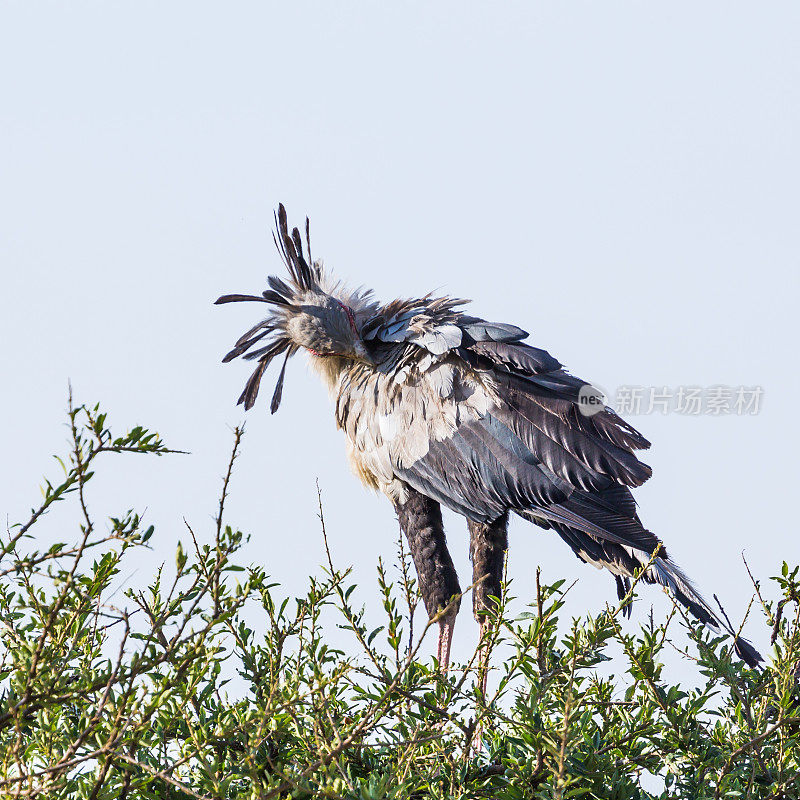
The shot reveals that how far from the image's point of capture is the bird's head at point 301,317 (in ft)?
18.8

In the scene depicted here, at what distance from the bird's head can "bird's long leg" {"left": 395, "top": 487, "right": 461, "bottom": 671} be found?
91 centimetres

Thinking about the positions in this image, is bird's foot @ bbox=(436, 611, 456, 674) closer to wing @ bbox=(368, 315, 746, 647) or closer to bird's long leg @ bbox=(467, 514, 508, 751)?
bird's long leg @ bbox=(467, 514, 508, 751)

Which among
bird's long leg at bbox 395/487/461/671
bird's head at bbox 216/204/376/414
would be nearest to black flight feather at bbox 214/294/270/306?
bird's head at bbox 216/204/376/414

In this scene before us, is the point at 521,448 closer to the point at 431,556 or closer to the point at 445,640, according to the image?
the point at 431,556

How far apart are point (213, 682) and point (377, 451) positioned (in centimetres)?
267

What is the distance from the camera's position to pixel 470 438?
16.9 ft

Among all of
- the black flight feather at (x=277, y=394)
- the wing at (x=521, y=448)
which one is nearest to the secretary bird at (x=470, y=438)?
the wing at (x=521, y=448)

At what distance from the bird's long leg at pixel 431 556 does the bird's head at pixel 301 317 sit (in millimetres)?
910

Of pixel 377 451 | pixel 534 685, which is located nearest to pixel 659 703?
pixel 534 685

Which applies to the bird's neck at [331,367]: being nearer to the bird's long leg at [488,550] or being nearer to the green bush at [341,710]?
the bird's long leg at [488,550]

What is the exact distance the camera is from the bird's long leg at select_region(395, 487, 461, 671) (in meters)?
5.21

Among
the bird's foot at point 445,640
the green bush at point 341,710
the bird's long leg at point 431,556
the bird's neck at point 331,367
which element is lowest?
the green bush at point 341,710

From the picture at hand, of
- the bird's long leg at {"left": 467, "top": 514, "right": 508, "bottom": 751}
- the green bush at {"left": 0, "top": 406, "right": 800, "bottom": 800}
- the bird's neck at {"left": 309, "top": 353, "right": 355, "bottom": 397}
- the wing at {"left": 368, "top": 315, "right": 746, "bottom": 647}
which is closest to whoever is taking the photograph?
the green bush at {"left": 0, "top": 406, "right": 800, "bottom": 800}

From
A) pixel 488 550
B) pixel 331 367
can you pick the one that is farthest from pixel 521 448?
pixel 331 367
